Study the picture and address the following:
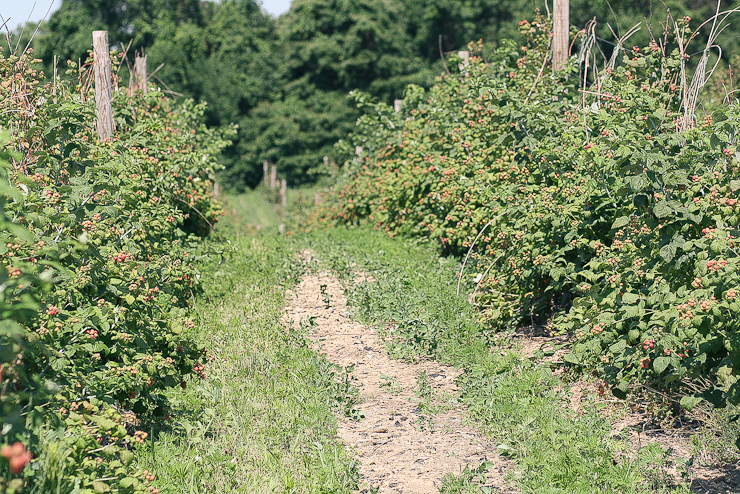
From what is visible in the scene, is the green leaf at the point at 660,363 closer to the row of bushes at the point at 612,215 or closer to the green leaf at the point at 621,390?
the row of bushes at the point at 612,215

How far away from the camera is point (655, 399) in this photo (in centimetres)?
427

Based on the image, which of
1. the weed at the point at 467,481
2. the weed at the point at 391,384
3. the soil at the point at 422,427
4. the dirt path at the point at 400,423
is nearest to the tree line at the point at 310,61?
the dirt path at the point at 400,423

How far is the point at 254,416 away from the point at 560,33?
5035 millimetres

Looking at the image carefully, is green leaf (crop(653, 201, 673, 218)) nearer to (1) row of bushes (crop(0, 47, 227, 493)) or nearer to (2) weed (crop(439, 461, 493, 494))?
(2) weed (crop(439, 461, 493, 494))

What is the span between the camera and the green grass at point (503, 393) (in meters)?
3.63

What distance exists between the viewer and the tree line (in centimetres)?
3697

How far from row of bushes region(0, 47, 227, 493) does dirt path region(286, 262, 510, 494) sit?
116 centimetres

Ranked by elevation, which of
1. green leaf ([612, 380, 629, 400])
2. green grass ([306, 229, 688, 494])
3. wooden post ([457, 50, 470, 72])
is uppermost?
wooden post ([457, 50, 470, 72])

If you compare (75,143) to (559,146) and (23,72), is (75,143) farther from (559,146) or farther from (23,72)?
(559,146)

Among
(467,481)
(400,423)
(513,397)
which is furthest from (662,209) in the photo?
(400,423)

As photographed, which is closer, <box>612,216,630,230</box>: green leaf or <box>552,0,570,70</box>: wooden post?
<box>612,216,630,230</box>: green leaf

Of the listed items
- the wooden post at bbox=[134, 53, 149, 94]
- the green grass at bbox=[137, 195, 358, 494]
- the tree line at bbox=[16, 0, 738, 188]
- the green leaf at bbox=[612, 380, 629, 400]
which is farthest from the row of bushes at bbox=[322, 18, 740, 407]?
the tree line at bbox=[16, 0, 738, 188]

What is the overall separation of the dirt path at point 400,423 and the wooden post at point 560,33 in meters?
3.45

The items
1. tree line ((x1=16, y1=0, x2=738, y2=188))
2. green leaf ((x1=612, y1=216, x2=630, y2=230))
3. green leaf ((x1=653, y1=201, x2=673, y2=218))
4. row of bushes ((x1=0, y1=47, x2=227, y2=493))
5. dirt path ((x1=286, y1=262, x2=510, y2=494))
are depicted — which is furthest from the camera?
tree line ((x1=16, y1=0, x2=738, y2=188))
